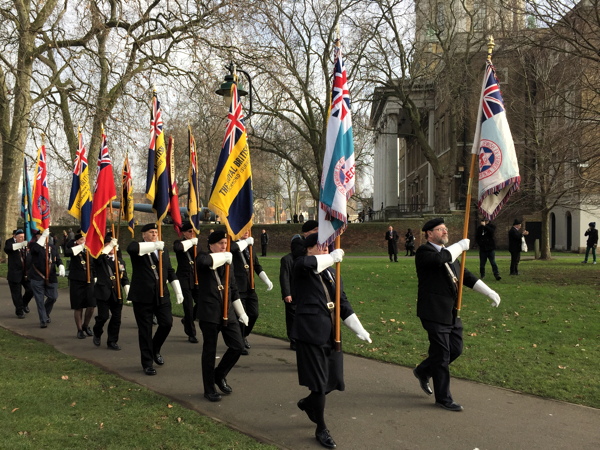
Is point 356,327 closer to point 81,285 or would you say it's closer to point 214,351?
point 214,351

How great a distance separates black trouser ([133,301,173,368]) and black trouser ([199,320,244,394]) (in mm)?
1321

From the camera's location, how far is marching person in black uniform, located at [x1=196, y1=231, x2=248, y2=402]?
592cm

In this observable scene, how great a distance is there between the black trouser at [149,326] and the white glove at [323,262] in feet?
10.4

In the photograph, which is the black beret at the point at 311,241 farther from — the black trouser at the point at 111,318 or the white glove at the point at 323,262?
the black trouser at the point at 111,318

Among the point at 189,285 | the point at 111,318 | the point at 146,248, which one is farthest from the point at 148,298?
the point at 189,285

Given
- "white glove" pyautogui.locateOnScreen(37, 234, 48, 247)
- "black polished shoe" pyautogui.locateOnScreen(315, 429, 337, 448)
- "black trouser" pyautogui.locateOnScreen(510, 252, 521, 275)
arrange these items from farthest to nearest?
"black trouser" pyautogui.locateOnScreen(510, 252, 521, 275)
"white glove" pyautogui.locateOnScreen(37, 234, 48, 247)
"black polished shoe" pyautogui.locateOnScreen(315, 429, 337, 448)

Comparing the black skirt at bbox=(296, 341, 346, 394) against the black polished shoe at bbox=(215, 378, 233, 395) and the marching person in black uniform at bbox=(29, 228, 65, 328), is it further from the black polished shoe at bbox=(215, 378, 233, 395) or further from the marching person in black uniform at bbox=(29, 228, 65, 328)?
the marching person in black uniform at bbox=(29, 228, 65, 328)

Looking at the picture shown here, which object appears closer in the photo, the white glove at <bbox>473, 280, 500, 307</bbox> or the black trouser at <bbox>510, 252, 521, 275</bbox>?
the white glove at <bbox>473, 280, 500, 307</bbox>

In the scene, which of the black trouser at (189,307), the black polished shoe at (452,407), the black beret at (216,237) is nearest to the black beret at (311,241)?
the black beret at (216,237)

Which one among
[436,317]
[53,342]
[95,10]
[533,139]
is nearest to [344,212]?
[436,317]

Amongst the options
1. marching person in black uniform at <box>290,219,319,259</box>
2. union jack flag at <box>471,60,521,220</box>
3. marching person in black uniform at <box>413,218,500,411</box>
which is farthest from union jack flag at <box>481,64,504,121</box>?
marching person in black uniform at <box>290,219,319,259</box>

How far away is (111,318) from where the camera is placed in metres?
8.52

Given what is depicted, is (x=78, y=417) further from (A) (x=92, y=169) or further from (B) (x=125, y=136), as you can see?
(A) (x=92, y=169)

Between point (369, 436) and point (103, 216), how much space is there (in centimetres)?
619
